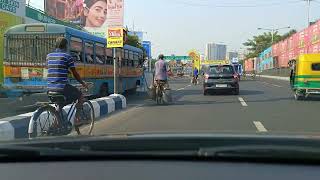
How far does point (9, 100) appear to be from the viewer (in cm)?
1970

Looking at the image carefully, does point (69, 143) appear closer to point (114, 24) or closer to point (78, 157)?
point (78, 157)

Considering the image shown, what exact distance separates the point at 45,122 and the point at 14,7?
75.1 ft

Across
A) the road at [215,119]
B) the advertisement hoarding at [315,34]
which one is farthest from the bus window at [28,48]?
the advertisement hoarding at [315,34]

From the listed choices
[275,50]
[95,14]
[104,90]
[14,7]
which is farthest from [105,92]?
[275,50]

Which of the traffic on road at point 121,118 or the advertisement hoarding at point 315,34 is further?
the advertisement hoarding at point 315,34

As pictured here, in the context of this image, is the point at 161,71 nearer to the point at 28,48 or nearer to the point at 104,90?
the point at 104,90

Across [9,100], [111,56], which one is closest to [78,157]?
[9,100]

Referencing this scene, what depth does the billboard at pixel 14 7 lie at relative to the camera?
97.1ft

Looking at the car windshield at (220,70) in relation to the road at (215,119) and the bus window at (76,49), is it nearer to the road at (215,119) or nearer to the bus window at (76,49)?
the road at (215,119)

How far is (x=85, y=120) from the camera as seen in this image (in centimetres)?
1095

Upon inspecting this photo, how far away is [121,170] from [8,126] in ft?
22.4

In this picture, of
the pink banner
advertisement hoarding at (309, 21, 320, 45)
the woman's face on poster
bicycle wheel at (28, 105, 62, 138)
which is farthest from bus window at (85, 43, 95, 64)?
the pink banner

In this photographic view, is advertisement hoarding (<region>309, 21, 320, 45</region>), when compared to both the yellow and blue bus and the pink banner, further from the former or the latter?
the yellow and blue bus

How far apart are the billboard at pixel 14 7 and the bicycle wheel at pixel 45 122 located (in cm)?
2071
